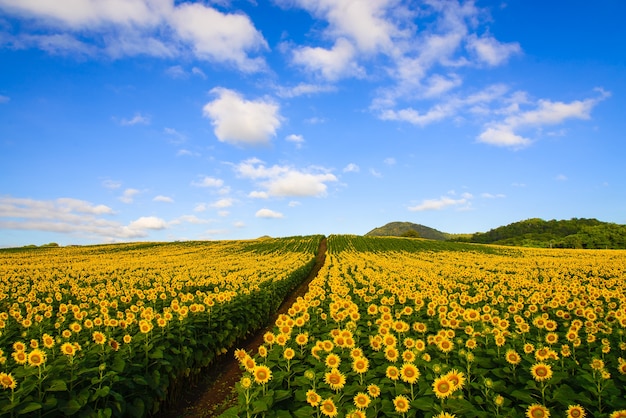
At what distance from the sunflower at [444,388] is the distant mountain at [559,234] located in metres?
98.8

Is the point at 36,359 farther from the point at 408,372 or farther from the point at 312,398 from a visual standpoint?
the point at 408,372

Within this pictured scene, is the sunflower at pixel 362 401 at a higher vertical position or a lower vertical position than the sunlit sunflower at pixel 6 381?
lower

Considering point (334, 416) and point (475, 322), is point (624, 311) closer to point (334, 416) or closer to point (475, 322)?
point (475, 322)

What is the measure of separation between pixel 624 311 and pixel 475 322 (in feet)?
8.83

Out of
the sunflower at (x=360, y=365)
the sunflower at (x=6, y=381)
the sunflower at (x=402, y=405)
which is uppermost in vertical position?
the sunflower at (x=360, y=365)

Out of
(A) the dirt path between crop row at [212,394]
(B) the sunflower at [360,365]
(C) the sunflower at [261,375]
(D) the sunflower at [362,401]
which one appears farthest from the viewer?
(A) the dirt path between crop row at [212,394]

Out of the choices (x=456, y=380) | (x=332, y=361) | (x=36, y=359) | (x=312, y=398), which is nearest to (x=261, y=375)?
(x=312, y=398)

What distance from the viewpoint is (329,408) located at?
13.2ft

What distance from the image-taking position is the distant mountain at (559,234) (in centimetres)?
8230

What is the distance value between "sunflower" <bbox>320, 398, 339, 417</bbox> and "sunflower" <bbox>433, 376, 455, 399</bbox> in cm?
117

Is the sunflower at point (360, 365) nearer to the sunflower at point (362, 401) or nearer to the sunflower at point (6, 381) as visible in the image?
the sunflower at point (362, 401)

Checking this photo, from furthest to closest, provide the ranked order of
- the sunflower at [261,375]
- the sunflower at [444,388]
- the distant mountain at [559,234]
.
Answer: the distant mountain at [559,234]
the sunflower at [261,375]
the sunflower at [444,388]

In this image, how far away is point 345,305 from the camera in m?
8.20

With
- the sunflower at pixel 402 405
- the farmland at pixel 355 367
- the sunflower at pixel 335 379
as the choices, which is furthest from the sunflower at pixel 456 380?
the sunflower at pixel 335 379
